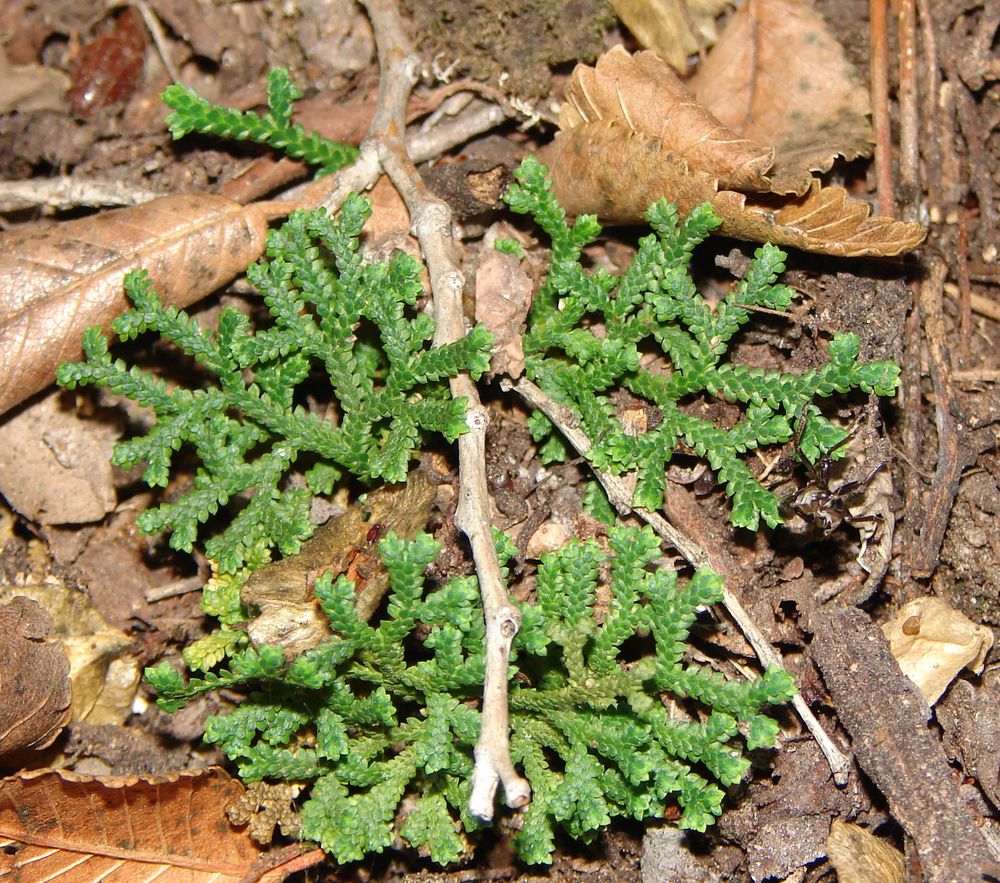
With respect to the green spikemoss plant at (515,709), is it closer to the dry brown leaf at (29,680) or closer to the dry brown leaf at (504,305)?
the dry brown leaf at (29,680)

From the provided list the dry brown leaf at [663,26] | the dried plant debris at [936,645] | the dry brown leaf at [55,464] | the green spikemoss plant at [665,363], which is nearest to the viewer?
the green spikemoss plant at [665,363]

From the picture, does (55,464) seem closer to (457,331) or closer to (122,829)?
(122,829)

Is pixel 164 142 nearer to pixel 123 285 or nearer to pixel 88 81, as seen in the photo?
pixel 88 81

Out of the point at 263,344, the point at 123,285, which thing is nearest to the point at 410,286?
the point at 263,344

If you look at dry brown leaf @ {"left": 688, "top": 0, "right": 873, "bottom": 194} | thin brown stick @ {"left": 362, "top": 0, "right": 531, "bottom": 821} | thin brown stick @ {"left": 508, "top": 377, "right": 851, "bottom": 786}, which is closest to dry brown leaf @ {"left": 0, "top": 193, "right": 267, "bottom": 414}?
thin brown stick @ {"left": 362, "top": 0, "right": 531, "bottom": 821}

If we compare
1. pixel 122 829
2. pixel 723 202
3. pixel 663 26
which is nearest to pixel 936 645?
pixel 723 202

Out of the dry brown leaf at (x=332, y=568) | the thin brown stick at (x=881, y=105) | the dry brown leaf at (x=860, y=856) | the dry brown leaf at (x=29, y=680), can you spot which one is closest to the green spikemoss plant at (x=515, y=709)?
the dry brown leaf at (x=332, y=568)
